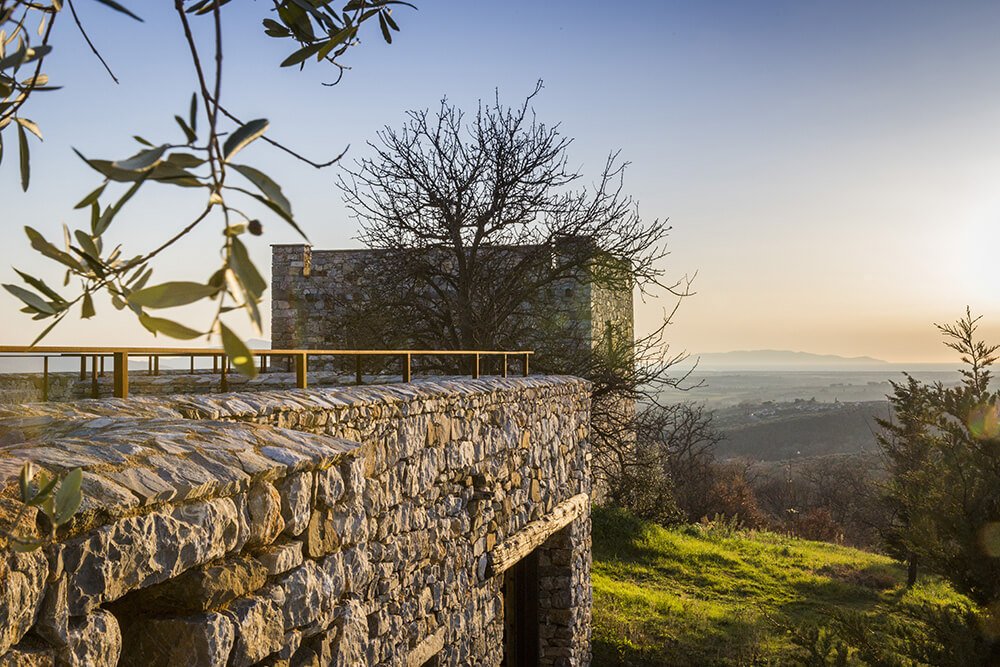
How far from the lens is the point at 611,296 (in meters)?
17.4

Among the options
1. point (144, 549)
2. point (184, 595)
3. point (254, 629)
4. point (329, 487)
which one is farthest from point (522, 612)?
point (144, 549)

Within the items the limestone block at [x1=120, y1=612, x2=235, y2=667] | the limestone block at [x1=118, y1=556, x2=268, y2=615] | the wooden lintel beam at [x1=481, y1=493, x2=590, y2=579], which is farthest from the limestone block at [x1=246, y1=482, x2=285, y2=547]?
the wooden lintel beam at [x1=481, y1=493, x2=590, y2=579]

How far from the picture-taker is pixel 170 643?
6.07 ft

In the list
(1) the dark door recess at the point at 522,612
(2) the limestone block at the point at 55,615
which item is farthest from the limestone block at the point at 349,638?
(1) the dark door recess at the point at 522,612

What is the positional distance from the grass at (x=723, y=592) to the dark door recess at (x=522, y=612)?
177 cm

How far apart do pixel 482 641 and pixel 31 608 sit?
18.7 ft

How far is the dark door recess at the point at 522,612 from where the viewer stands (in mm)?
8797

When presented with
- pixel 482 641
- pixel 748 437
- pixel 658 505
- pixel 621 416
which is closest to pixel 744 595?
pixel 658 505

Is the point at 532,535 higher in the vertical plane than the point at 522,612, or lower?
higher

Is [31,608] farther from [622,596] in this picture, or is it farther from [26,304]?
[622,596]

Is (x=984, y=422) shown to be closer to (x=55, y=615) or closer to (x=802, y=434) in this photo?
(x=55, y=615)

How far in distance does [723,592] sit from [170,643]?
13.6 meters

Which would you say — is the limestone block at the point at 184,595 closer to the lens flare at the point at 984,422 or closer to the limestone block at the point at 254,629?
the limestone block at the point at 254,629

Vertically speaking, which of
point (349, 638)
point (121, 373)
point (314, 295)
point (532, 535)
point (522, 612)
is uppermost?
point (314, 295)
